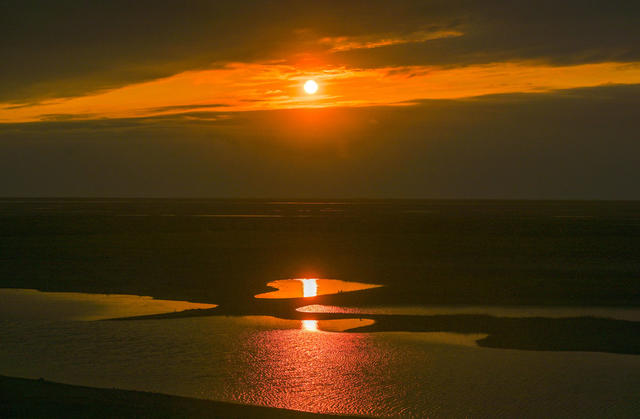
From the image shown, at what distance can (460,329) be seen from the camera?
67.6 ft

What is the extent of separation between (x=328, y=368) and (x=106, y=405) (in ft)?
16.7

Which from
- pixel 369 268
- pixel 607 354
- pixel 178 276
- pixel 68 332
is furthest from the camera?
pixel 369 268

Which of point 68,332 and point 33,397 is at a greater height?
point 68,332

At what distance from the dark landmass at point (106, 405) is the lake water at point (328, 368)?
0.52m

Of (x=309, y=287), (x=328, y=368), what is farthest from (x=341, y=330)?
(x=309, y=287)

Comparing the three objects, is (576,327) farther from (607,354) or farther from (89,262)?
(89,262)

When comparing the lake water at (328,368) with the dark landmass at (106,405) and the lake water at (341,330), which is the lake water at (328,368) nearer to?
the lake water at (341,330)

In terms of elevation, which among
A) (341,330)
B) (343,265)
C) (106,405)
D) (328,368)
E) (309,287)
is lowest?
(106,405)

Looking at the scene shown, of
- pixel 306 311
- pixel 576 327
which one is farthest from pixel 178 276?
pixel 576 327

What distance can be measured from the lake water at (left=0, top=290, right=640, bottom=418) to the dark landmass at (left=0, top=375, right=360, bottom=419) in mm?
518

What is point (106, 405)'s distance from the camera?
12406 mm

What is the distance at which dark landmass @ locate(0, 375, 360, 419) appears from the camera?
11.9m

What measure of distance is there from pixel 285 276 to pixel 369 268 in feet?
19.1

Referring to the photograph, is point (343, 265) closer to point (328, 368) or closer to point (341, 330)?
point (341, 330)
